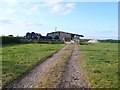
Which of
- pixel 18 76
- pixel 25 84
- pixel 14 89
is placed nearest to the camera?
pixel 14 89

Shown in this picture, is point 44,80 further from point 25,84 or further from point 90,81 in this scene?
point 90,81

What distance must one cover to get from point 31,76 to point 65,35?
105 meters

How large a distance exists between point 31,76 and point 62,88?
3339mm

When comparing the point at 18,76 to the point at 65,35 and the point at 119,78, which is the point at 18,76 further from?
the point at 65,35

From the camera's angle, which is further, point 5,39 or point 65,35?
point 65,35

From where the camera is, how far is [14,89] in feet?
36.1

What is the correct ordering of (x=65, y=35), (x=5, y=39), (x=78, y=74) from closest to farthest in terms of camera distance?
(x=78, y=74), (x=5, y=39), (x=65, y=35)

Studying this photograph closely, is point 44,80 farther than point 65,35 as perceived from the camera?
No

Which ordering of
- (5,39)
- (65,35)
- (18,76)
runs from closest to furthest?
(18,76), (5,39), (65,35)

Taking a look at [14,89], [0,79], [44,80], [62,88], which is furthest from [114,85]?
[0,79]

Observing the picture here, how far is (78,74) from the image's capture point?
582 inches

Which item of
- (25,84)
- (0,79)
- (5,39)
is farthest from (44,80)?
(5,39)

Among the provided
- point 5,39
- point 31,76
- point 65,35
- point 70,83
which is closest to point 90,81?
point 70,83

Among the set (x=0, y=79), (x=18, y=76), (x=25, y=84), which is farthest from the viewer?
(x=18, y=76)
